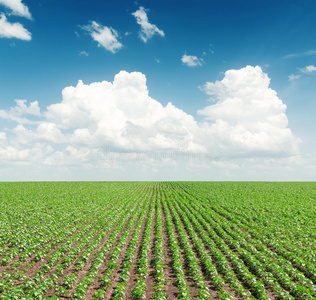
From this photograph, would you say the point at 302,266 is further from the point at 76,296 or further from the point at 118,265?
the point at 76,296

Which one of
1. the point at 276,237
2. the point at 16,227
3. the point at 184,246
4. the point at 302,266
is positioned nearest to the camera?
the point at 302,266

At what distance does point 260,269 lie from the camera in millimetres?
14000

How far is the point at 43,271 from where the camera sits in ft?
44.8

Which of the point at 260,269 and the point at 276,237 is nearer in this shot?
the point at 260,269

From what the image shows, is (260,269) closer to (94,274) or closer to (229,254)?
(229,254)

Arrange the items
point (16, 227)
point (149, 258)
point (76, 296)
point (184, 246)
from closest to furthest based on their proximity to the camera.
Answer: point (76, 296), point (149, 258), point (184, 246), point (16, 227)

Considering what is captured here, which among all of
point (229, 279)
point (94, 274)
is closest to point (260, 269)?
point (229, 279)

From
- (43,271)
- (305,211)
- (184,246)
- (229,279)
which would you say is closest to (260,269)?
(229,279)

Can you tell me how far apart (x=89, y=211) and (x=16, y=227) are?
35.0 feet

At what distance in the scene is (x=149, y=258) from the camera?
16.4m

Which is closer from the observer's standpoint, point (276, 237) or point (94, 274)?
point (94, 274)

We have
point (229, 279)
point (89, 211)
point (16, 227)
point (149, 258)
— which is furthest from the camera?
point (89, 211)

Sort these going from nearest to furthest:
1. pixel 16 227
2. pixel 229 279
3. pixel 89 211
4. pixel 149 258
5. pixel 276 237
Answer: pixel 229 279 → pixel 149 258 → pixel 276 237 → pixel 16 227 → pixel 89 211

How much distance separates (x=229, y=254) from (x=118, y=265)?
305 inches
